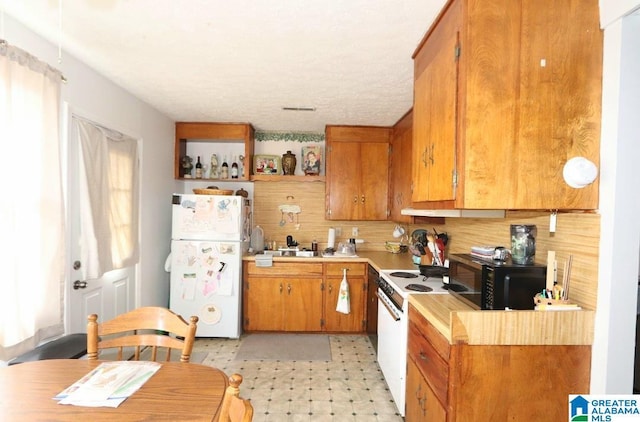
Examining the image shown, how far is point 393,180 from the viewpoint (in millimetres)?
3674

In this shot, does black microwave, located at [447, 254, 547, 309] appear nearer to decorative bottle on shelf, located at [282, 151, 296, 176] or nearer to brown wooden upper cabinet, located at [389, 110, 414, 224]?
brown wooden upper cabinet, located at [389, 110, 414, 224]

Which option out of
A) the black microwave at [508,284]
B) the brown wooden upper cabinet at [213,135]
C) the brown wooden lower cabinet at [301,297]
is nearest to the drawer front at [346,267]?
the brown wooden lower cabinet at [301,297]

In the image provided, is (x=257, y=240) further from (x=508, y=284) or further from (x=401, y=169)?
(x=508, y=284)

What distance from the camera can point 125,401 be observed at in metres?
1.02

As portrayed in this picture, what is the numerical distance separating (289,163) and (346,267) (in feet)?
4.58

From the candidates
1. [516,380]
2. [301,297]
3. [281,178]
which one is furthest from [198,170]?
[516,380]

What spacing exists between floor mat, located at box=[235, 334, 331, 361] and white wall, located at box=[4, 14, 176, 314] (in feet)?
3.58

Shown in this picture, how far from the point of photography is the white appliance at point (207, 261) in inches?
131

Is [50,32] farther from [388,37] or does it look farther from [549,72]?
[549,72]

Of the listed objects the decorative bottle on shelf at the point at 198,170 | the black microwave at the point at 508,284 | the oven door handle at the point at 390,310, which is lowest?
the oven door handle at the point at 390,310

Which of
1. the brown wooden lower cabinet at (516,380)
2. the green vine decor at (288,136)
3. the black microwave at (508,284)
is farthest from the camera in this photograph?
the green vine decor at (288,136)

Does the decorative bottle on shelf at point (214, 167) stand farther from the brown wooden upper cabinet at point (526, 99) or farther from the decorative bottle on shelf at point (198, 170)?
the brown wooden upper cabinet at point (526, 99)

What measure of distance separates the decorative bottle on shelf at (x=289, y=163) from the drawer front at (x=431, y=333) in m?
2.35

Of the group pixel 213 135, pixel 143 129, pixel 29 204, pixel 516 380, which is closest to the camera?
pixel 516 380
